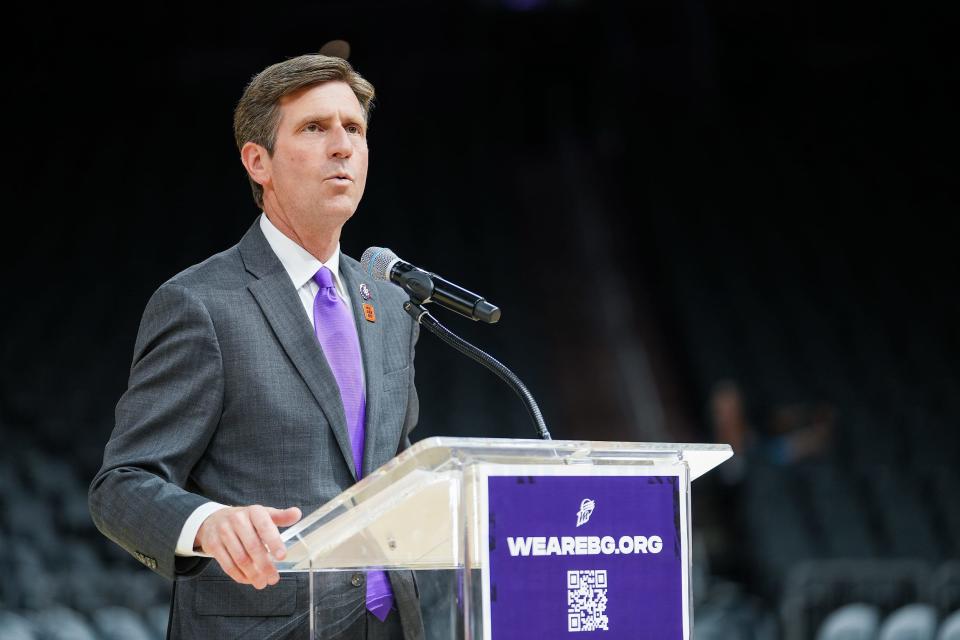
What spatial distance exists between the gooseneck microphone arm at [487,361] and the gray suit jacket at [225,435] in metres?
0.11

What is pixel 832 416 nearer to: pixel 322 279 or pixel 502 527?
pixel 322 279

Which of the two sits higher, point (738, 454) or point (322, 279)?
point (738, 454)

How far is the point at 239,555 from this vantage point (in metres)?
1.13

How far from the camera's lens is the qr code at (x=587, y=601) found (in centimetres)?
114

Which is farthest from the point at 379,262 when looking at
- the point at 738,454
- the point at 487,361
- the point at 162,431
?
the point at 738,454

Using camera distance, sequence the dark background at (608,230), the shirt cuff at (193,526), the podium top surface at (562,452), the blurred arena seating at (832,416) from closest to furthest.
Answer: the podium top surface at (562,452) < the shirt cuff at (193,526) < the blurred arena seating at (832,416) < the dark background at (608,230)

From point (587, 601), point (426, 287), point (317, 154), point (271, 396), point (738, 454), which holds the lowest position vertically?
point (587, 601)

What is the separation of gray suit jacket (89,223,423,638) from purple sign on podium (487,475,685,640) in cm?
16

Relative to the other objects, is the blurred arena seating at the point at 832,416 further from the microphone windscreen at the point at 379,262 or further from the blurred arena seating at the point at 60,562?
the microphone windscreen at the point at 379,262

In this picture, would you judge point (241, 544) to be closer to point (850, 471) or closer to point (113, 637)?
point (113, 637)

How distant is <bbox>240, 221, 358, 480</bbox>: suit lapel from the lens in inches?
54.0

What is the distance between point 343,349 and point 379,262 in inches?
4.7

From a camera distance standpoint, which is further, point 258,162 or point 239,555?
point 258,162

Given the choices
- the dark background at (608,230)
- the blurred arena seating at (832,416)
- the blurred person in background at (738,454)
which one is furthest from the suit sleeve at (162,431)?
the blurred person in background at (738,454)
